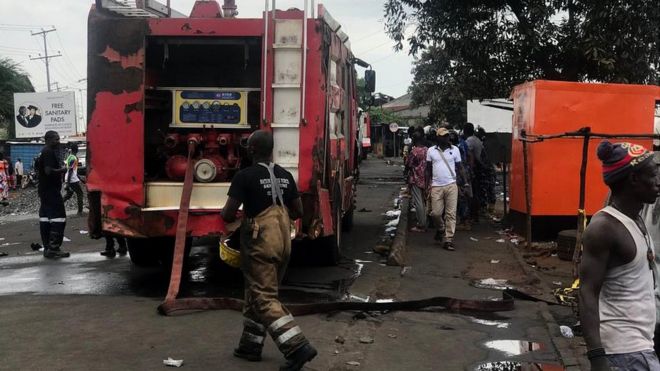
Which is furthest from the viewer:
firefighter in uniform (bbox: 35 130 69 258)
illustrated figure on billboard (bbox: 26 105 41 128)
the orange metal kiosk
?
illustrated figure on billboard (bbox: 26 105 41 128)

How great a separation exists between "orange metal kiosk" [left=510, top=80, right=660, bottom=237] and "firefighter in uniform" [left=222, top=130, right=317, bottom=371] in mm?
6211

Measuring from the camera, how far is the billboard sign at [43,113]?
3669 cm

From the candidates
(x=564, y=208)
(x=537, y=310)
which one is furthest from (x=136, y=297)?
(x=564, y=208)

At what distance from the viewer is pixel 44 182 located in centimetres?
939

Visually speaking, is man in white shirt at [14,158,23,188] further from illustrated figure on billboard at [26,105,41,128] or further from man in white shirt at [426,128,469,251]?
man in white shirt at [426,128,469,251]

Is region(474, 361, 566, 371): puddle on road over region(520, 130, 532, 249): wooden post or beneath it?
beneath

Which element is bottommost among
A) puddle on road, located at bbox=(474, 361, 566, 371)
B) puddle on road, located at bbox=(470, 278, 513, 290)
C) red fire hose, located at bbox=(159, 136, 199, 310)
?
puddle on road, located at bbox=(470, 278, 513, 290)

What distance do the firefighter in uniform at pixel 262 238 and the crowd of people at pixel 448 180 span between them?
5.27 meters

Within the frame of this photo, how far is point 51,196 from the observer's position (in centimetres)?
941

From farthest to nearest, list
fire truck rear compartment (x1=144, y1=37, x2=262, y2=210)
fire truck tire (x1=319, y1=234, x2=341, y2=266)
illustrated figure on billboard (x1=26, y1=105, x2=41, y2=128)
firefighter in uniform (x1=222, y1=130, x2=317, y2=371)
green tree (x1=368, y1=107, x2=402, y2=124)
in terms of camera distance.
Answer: green tree (x1=368, y1=107, x2=402, y2=124) < illustrated figure on billboard (x1=26, y1=105, x2=41, y2=128) < fire truck tire (x1=319, y1=234, x2=341, y2=266) < fire truck rear compartment (x1=144, y1=37, x2=262, y2=210) < firefighter in uniform (x1=222, y1=130, x2=317, y2=371)

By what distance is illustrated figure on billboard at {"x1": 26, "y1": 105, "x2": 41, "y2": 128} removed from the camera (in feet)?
121

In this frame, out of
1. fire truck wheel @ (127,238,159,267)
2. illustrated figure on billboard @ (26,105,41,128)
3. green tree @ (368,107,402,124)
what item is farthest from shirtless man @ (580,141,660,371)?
green tree @ (368,107,402,124)

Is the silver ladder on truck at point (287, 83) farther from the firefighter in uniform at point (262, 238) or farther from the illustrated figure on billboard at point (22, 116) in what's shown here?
the illustrated figure on billboard at point (22, 116)

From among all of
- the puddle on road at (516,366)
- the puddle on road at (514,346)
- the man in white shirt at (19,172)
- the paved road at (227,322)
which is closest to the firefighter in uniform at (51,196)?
the paved road at (227,322)
